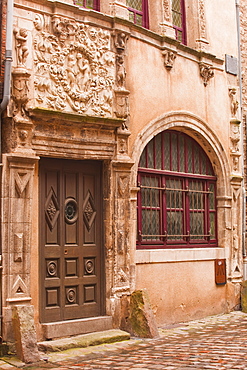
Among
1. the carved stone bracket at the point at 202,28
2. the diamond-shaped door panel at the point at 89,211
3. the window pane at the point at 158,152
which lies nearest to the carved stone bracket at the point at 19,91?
the diamond-shaped door panel at the point at 89,211

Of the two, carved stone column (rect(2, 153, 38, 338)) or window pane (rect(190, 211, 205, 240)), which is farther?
window pane (rect(190, 211, 205, 240))

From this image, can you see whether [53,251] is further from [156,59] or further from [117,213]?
[156,59]

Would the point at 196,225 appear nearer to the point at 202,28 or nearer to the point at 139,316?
the point at 139,316

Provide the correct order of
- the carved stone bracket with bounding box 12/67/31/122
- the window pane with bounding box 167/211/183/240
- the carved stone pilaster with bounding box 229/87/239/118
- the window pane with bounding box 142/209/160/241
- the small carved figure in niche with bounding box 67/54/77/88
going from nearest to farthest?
the carved stone bracket with bounding box 12/67/31/122, the small carved figure in niche with bounding box 67/54/77/88, the window pane with bounding box 142/209/160/241, the window pane with bounding box 167/211/183/240, the carved stone pilaster with bounding box 229/87/239/118

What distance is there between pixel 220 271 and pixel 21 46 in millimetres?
5533

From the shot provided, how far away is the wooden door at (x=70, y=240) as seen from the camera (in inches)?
311

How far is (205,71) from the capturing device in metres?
10.7

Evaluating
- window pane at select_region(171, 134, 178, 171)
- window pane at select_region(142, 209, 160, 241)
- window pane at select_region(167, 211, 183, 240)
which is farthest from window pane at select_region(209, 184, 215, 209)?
window pane at select_region(142, 209, 160, 241)

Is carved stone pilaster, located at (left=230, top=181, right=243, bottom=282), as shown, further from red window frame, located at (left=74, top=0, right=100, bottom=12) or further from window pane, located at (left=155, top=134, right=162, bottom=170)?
red window frame, located at (left=74, top=0, right=100, bottom=12)

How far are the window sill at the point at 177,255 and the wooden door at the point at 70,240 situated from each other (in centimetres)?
87

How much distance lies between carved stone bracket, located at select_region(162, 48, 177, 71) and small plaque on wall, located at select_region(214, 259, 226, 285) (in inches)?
141

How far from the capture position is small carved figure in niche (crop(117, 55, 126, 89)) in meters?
8.81

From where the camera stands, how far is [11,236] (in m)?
7.30

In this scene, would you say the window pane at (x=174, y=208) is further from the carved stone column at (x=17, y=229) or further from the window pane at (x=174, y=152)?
the carved stone column at (x=17, y=229)
